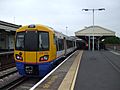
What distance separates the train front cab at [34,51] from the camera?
499 inches

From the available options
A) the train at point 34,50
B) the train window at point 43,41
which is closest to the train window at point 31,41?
the train at point 34,50

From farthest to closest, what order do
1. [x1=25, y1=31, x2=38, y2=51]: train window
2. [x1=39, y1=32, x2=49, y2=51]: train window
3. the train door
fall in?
[x1=39, y1=32, x2=49, y2=51]: train window, [x1=25, y1=31, x2=38, y2=51]: train window, the train door

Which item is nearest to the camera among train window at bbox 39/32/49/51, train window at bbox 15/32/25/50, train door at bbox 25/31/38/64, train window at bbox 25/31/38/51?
train door at bbox 25/31/38/64

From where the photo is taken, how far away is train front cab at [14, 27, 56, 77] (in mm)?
12680

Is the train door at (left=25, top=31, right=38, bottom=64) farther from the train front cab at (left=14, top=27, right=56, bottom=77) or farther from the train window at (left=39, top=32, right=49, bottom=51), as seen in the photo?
the train window at (left=39, top=32, right=49, bottom=51)

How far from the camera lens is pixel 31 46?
12.9 metres

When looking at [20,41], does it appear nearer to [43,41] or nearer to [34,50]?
[34,50]

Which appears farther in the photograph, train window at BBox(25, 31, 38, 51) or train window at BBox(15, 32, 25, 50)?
train window at BBox(15, 32, 25, 50)

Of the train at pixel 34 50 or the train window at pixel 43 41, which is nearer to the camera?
the train at pixel 34 50

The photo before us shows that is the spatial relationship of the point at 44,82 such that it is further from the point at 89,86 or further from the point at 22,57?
the point at 22,57

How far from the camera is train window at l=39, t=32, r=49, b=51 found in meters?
13.0

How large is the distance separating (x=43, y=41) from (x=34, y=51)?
31.8 inches

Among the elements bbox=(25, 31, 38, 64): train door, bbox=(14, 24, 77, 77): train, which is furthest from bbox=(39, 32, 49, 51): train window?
bbox=(25, 31, 38, 64): train door

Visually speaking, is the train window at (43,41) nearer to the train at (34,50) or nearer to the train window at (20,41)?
the train at (34,50)
